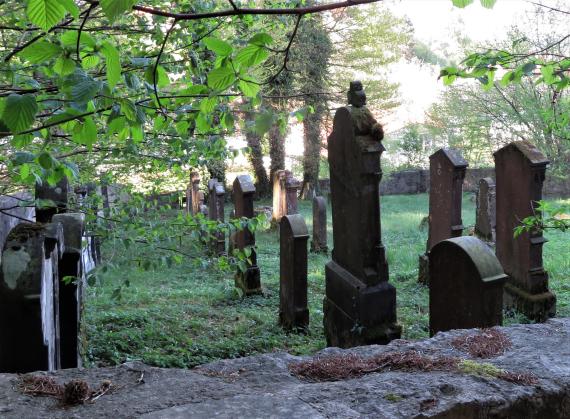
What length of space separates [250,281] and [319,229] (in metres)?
4.06

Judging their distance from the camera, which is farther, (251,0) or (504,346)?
(251,0)

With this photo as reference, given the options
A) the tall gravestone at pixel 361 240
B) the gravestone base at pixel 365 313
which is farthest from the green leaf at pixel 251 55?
the gravestone base at pixel 365 313

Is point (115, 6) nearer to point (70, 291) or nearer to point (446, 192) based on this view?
point (70, 291)

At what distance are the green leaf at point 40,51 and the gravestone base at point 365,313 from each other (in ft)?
14.0

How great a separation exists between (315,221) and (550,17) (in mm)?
11525

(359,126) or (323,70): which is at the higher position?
(323,70)

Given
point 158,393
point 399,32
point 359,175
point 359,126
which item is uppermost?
point 399,32

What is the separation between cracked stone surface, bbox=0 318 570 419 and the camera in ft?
6.01

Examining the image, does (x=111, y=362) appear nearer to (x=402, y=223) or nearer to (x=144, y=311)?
(x=144, y=311)

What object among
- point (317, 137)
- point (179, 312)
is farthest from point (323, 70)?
point (179, 312)

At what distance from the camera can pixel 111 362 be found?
16.8ft

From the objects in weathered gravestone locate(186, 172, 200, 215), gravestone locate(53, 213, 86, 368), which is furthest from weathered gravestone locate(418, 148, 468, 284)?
weathered gravestone locate(186, 172, 200, 215)

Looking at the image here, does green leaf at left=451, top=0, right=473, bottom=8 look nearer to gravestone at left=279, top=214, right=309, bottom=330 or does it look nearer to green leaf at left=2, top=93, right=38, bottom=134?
green leaf at left=2, top=93, right=38, bottom=134

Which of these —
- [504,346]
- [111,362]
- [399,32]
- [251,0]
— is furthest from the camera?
[399,32]
